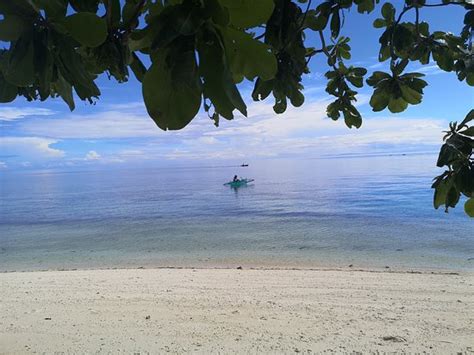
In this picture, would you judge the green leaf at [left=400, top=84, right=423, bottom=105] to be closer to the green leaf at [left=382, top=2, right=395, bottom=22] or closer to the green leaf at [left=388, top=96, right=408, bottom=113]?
the green leaf at [left=388, top=96, right=408, bottom=113]

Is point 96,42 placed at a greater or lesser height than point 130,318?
greater

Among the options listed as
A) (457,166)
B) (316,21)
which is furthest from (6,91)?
(457,166)

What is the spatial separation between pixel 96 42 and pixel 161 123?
203 millimetres

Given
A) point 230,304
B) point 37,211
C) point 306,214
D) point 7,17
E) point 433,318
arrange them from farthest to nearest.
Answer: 1. point 37,211
2. point 306,214
3. point 230,304
4. point 433,318
5. point 7,17

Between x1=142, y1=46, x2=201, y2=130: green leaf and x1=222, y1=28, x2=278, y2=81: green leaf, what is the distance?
8 centimetres

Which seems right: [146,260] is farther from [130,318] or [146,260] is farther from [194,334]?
[194,334]

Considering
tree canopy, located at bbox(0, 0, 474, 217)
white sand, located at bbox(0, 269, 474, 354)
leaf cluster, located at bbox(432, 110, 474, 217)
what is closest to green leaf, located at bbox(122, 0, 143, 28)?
tree canopy, located at bbox(0, 0, 474, 217)

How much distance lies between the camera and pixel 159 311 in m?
6.39

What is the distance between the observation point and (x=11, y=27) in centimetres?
73

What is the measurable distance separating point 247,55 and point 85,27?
321 mm

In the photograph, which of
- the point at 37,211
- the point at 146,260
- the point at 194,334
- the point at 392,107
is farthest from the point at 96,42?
the point at 37,211

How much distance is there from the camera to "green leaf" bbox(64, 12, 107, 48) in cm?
75

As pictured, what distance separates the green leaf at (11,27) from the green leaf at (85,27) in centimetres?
8

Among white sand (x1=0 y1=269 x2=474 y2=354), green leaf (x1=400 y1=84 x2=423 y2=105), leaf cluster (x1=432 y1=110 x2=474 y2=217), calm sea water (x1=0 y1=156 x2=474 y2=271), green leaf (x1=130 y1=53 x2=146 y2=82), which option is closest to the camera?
green leaf (x1=130 y1=53 x2=146 y2=82)
